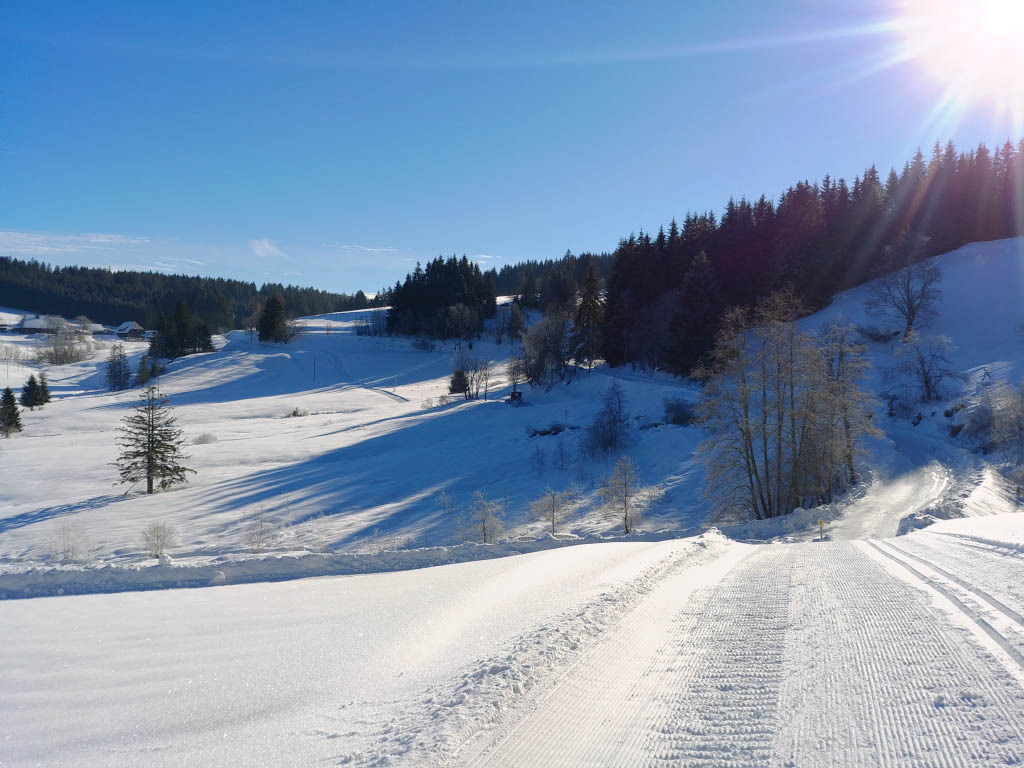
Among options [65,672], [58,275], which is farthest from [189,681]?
[58,275]

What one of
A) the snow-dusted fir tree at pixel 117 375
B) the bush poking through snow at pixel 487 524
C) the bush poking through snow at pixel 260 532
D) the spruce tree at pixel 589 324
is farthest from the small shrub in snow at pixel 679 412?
the snow-dusted fir tree at pixel 117 375

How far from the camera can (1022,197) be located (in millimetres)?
61125

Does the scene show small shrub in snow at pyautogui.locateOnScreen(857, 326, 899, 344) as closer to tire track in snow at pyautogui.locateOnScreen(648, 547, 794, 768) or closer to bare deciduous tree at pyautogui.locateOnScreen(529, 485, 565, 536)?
bare deciduous tree at pyautogui.locateOnScreen(529, 485, 565, 536)

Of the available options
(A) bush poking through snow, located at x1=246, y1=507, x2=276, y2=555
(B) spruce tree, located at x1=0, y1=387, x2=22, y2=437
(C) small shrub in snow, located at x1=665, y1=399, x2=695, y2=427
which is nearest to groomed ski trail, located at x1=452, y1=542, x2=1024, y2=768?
(A) bush poking through snow, located at x1=246, y1=507, x2=276, y2=555

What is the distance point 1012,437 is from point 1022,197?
2083 inches

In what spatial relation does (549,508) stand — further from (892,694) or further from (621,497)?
(892,694)

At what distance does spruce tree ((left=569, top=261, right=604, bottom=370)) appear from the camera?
61.4 meters

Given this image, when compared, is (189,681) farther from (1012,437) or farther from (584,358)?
(584,358)

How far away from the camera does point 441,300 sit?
108938 mm

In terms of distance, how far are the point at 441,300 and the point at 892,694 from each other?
355 ft

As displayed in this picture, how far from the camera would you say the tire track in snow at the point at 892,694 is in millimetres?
3131

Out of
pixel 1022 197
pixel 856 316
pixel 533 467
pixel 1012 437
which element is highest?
pixel 1022 197

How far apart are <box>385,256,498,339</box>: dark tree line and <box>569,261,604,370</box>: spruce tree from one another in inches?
1666

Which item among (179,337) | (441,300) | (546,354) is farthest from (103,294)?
(546,354)
